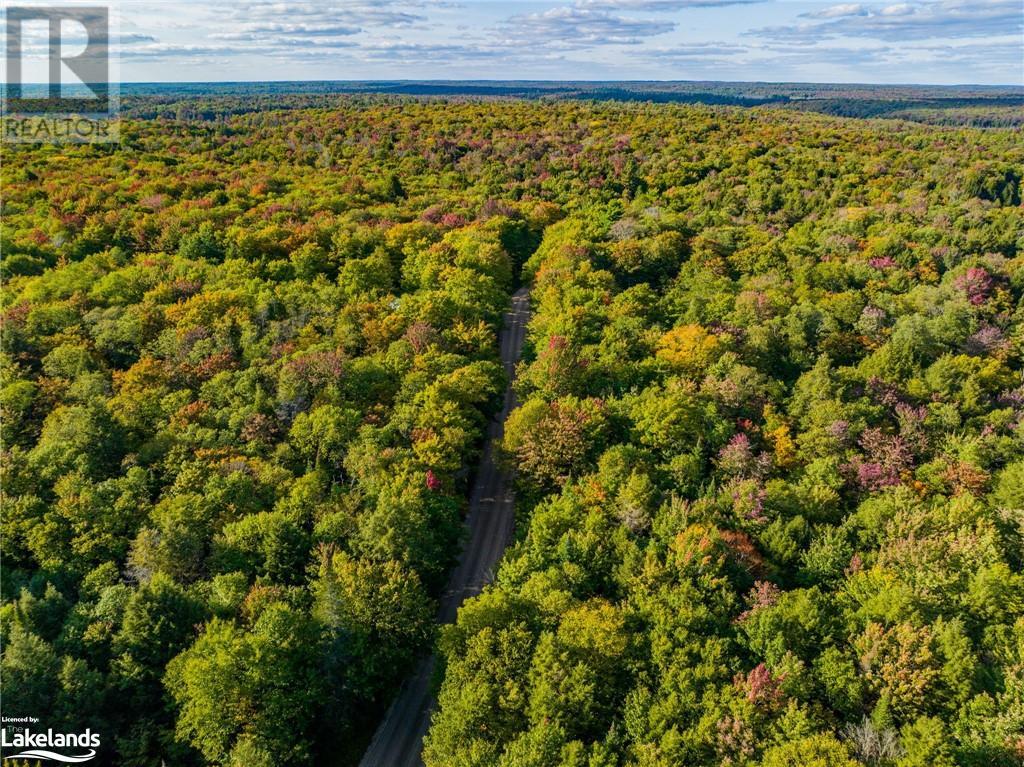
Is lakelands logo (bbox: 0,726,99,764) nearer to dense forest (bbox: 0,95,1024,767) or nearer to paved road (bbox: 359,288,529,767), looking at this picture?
dense forest (bbox: 0,95,1024,767)

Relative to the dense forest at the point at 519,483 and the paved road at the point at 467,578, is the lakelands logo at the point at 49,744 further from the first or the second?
the paved road at the point at 467,578

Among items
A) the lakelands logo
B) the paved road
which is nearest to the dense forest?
the lakelands logo

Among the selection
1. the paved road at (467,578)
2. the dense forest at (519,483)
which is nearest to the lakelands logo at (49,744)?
the dense forest at (519,483)

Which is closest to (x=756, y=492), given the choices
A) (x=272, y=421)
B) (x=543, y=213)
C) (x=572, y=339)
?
(x=572, y=339)

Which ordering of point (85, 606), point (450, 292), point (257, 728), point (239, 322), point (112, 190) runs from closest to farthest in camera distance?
1. point (257, 728)
2. point (85, 606)
3. point (239, 322)
4. point (450, 292)
5. point (112, 190)

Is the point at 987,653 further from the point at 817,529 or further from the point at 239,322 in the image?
the point at 239,322

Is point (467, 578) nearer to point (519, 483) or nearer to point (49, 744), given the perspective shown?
point (519, 483)

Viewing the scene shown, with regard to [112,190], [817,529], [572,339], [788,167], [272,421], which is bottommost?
[817,529]
